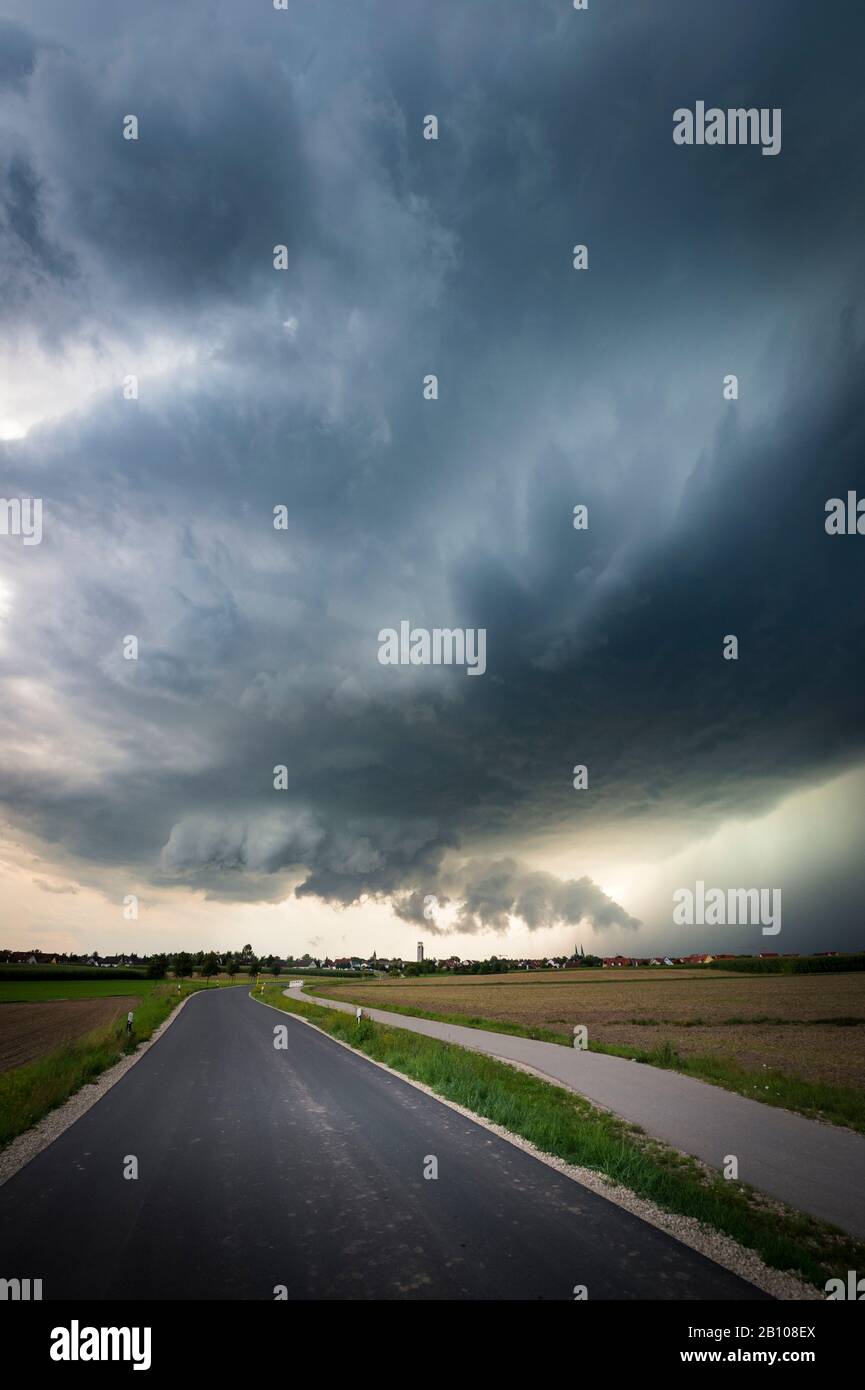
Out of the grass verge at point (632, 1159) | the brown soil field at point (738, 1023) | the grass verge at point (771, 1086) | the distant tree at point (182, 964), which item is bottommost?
the distant tree at point (182, 964)

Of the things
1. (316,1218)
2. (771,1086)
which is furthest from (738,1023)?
(316,1218)

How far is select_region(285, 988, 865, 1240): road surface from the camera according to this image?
941cm

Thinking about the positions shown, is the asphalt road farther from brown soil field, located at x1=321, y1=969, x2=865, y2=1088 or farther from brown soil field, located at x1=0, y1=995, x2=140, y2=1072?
brown soil field, located at x1=321, y1=969, x2=865, y2=1088

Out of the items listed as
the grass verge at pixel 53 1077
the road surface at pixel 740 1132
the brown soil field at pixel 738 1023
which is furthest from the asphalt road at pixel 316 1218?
the brown soil field at pixel 738 1023

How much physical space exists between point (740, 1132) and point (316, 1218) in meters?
9.17

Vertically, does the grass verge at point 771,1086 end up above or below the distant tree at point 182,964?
above

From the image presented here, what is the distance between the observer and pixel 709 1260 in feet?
22.6

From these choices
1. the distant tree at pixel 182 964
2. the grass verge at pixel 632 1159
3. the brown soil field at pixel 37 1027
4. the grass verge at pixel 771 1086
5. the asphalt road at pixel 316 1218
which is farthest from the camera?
the distant tree at pixel 182 964

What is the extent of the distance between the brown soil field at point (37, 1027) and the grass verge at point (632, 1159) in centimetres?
1516

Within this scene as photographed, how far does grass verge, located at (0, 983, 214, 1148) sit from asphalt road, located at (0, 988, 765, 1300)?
4.02ft

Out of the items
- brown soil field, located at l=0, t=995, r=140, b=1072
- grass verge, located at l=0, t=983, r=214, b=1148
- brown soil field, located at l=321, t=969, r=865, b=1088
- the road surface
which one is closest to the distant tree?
brown soil field, located at l=0, t=995, r=140, b=1072

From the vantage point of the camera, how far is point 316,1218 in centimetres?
773

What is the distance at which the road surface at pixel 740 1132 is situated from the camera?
9.41 metres

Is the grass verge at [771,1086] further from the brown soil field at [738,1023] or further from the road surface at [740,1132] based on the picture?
the brown soil field at [738,1023]
